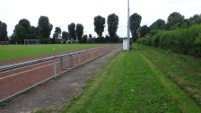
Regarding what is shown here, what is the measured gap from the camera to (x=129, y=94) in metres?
7.93

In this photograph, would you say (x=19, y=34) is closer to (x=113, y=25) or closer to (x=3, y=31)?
(x=3, y=31)

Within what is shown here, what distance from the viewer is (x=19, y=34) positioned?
115750mm

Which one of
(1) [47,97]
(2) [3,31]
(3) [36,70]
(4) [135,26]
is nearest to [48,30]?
(2) [3,31]

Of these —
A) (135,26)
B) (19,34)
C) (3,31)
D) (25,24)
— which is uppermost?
(25,24)

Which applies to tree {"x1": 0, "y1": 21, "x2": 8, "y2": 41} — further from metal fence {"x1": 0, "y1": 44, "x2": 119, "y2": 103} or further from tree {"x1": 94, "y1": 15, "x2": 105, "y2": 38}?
metal fence {"x1": 0, "y1": 44, "x2": 119, "y2": 103}

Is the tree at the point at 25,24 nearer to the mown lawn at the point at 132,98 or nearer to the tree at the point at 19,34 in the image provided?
the tree at the point at 19,34

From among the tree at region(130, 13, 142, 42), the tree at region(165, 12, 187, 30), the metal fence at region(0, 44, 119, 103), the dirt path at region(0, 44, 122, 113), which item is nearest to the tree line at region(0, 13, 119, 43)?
the tree at region(130, 13, 142, 42)

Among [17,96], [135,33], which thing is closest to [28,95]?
[17,96]

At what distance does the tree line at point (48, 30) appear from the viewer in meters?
117

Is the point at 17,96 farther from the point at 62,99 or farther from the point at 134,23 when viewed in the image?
the point at 134,23

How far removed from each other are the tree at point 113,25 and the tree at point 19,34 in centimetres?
3898

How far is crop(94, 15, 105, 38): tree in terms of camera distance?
12406 centimetres

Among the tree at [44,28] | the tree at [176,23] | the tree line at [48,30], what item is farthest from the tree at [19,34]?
the tree at [176,23]

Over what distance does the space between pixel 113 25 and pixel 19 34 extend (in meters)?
43.0
